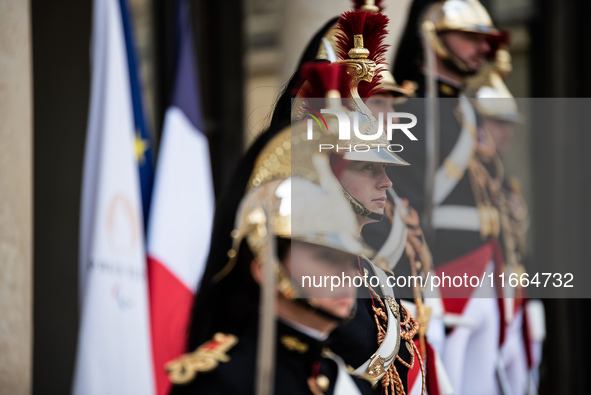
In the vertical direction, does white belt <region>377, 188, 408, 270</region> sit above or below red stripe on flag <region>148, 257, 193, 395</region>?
above

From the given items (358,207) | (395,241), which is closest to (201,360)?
(358,207)

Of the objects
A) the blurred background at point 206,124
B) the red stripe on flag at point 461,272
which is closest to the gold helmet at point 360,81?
the blurred background at point 206,124

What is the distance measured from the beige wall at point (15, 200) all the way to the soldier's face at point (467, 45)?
1803 mm

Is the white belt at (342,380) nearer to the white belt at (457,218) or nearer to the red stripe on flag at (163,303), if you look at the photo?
the red stripe on flag at (163,303)

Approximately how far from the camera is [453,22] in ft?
12.3

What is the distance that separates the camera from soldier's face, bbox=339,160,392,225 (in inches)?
66.3

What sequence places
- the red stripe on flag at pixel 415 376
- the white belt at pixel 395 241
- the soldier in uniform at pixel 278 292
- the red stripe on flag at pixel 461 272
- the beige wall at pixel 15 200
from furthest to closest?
the red stripe on flag at pixel 461 272 → the beige wall at pixel 15 200 → the white belt at pixel 395 241 → the red stripe on flag at pixel 415 376 → the soldier in uniform at pixel 278 292

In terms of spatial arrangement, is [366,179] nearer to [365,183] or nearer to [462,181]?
[365,183]

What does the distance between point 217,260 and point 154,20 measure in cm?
342

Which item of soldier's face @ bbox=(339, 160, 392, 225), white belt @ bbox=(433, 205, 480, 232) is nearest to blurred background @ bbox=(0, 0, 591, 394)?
soldier's face @ bbox=(339, 160, 392, 225)

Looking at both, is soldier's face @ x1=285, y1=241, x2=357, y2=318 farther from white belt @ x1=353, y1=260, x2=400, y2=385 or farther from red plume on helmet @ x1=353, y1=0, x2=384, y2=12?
red plume on helmet @ x1=353, y1=0, x2=384, y2=12

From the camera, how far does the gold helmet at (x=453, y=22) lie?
3.74 metres

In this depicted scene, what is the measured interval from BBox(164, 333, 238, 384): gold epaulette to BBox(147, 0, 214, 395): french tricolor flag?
1.61 m

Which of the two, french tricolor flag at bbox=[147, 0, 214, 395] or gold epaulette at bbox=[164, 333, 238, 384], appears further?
french tricolor flag at bbox=[147, 0, 214, 395]
